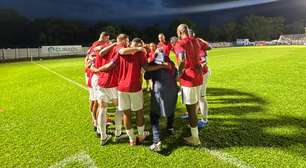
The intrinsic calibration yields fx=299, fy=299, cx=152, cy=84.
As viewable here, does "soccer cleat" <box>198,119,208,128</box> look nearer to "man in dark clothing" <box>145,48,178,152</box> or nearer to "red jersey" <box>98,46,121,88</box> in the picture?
"man in dark clothing" <box>145,48,178,152</box>

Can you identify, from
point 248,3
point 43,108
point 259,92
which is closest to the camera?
point 43,108

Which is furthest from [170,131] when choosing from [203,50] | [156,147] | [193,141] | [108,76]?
[203,50]

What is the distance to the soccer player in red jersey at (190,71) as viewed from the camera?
5832 millimetres

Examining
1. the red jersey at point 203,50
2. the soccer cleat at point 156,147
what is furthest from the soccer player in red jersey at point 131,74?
the red jersey at point 203,50

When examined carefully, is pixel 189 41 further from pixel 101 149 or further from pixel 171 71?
pixel 101 149

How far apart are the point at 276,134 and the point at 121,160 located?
137 inches

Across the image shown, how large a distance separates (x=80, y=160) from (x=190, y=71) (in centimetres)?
274

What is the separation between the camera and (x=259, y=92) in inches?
451

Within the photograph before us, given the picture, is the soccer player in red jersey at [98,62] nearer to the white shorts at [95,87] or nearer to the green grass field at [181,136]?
the white shorts at [95,87]

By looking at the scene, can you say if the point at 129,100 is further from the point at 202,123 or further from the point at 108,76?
the point at 202,123

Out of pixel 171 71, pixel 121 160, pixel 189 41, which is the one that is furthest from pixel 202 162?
pixel 189 41

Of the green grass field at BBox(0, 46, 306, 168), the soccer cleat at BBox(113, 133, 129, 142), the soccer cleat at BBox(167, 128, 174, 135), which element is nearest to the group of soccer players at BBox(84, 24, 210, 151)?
the soccer cleat at BBox(113, 133, 129, 142)

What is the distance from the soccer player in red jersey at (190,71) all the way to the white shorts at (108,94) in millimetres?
1437

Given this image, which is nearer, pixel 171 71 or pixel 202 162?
pixel 202 162
